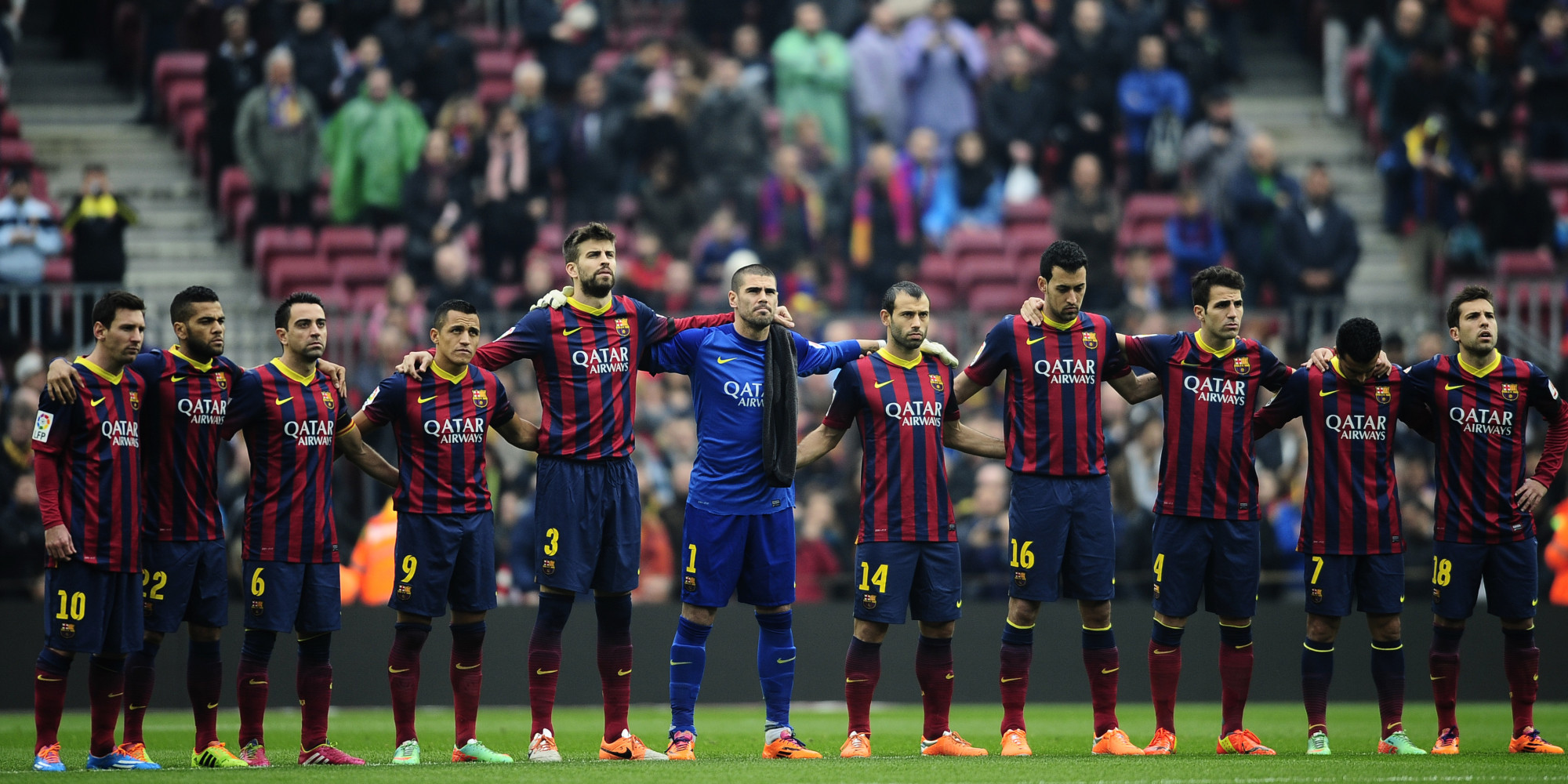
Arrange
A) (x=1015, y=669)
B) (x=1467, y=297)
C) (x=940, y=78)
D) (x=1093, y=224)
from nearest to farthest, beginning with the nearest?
(x=1015, y=669) → (x=1467, y=297) → (x=1093, y=224) → (x=940, y=78)

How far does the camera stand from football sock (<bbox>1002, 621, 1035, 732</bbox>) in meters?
10.2

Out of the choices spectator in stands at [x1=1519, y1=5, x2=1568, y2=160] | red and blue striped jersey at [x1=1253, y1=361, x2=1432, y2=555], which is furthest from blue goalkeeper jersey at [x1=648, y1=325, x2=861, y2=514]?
spectator in stands at [x1=1519, y1=5, x2=1568, y2=160]

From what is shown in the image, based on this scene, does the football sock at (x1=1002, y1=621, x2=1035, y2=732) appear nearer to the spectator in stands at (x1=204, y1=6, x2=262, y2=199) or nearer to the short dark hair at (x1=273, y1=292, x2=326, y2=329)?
the short dark hair at (x1=273, y1=292, x2=326, y2=329)

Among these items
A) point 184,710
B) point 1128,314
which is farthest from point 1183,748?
point 184,710

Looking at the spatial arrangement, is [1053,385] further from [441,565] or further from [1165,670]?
[441,565]

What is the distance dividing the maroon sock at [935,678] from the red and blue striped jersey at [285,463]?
11.4ft

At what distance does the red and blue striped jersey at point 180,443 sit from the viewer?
1000 cm

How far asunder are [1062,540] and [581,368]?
295 centimetres

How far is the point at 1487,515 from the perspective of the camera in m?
10.4

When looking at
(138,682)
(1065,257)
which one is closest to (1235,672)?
(1065,257)

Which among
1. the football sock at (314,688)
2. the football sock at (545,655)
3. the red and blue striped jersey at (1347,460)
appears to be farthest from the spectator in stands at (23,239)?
the red and blue striped jersey at (1347,460)

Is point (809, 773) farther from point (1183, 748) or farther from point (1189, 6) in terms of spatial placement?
point (1189, 6)

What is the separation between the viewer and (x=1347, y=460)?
34.0 ft

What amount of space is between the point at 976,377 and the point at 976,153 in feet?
32.8
